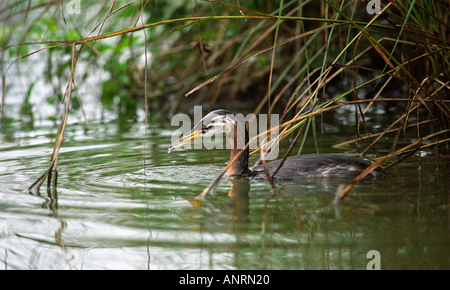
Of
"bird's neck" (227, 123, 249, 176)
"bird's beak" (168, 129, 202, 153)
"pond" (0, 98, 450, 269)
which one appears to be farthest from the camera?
"bird's beak" (168, 129, 202, 153)

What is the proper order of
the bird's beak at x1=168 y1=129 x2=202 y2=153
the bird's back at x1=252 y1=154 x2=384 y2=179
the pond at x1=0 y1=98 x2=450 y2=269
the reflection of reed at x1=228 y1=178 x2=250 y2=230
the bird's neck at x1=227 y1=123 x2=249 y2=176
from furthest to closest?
the bird's beak at x1=168 y1=129 x2=202 y2=153 → the bird's neck at x1=227 y1=123 x2=249 y2=176 → the bird's back at x1=252 y1=154 x2=384 y2=179 → the reflection of reed at x1=228 y1=178 x2=250 y2=230 → the pond at x1=0 y1=98 x2=450 y2=269

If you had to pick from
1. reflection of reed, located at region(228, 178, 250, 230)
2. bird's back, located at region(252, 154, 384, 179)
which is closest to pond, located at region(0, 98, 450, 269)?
reflection of reed, located at region(228, 178, 250, 230)

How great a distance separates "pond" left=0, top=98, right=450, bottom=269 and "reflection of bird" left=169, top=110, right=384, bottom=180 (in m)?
0.17

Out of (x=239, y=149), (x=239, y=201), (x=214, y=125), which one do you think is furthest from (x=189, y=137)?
(x=239, y=201)

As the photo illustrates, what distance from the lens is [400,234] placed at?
3.35 meters

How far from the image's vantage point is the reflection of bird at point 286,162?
185 inches

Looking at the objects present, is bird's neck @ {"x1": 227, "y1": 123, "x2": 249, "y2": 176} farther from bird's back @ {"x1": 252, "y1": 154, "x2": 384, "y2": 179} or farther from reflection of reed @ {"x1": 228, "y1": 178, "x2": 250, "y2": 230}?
bird's back @ {"x1": 252, "y1": 154, "x2": 384, "y2": 179}

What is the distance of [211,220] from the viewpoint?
3732 mm

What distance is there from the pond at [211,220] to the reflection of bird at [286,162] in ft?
0.55

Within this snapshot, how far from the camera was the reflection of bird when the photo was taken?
4.69 m

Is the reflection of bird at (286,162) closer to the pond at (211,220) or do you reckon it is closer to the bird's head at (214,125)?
the bird's head at (214,125)

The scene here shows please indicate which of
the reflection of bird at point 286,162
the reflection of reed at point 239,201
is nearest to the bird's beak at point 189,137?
the reflection of bird at point 286,162
